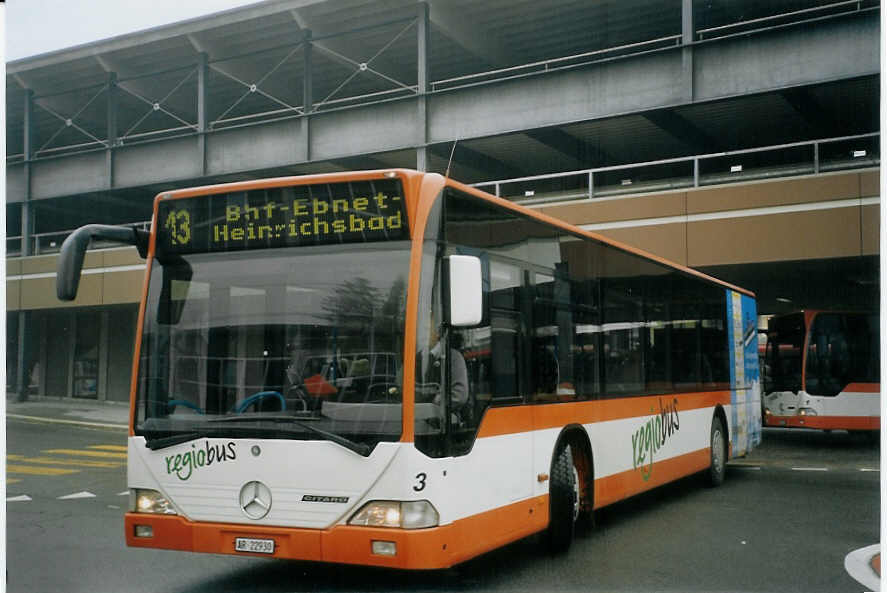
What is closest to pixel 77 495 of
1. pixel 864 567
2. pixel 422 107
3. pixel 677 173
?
pixel 864 567

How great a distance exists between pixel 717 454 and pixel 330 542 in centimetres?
820

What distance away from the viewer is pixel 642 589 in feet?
23.4

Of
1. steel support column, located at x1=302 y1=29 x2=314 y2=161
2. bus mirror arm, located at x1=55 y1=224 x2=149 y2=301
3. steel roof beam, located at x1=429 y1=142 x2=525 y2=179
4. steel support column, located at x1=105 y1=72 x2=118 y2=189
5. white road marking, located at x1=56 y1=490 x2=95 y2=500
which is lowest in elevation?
white road marking, located at x1=56 y1=490 x2=95 y2=500

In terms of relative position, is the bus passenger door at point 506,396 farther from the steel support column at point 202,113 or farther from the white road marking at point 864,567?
the steel support column at point 202,113

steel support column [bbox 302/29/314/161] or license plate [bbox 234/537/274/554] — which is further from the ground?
steel support column [bbox 302/29/314/161]

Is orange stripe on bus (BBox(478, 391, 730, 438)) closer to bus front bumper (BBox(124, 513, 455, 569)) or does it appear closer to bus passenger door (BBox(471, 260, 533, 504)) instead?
bus passenger door (BBox(471, 260, 533, 504))

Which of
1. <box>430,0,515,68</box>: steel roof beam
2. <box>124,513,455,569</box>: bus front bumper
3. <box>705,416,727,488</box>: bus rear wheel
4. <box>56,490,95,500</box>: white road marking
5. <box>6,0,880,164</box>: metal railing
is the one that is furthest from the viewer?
<box>430,0,515,68</box>: steel roof beam

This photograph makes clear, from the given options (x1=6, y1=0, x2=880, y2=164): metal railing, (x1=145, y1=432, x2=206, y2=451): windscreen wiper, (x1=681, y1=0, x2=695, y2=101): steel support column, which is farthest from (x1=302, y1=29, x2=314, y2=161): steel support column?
(x1=145, y1=432, x2=206, y2=451): windscreen wiper

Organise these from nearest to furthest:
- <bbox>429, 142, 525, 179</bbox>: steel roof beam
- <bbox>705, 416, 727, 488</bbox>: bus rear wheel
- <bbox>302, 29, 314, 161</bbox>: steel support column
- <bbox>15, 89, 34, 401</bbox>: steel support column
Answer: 1. <bbox>15, 89, 34, 401</bbox>: steel support column
2. <bbox>705, 416, 727, 488</bbox>: bus rear wheel
3. <bbox>302, 29, 314, 161</bbox>: steel support column
4. <bbox>429, 142, 525, 179</bbox>: steel roof beam

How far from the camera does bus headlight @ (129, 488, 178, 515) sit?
A: 270 inches

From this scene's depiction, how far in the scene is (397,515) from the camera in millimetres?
6254

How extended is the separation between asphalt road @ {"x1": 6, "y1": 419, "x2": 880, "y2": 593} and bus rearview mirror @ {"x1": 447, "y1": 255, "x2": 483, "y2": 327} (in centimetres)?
205

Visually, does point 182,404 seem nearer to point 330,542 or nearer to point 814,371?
point 330,542

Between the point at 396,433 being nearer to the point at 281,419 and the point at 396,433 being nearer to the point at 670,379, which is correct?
the point at 281,419
